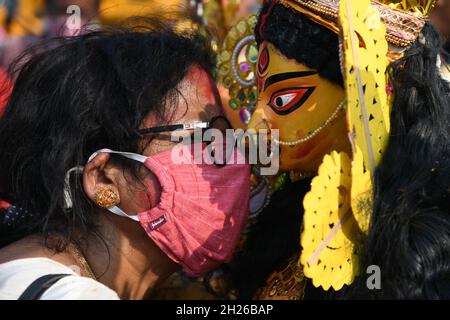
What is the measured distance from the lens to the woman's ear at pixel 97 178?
216cm

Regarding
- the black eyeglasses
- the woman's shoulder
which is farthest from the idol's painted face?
the woman's shoulder

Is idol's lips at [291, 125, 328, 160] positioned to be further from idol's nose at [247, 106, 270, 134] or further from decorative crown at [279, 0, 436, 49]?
decorative crown at [279, 0, 436, 49]

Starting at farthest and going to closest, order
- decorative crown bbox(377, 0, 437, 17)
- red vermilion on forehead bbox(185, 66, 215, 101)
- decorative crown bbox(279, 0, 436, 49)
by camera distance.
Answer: red vermilion on forehead bbox(185, 66, 215, 101) < decorative crown bbox(377, 0, 437, 17) < decorative crown bbox(279, 0, 436, 49)

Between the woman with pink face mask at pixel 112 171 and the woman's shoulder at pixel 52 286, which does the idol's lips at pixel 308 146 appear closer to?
the woman with pink face mask at pixel 112 171

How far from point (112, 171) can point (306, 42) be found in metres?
0.76

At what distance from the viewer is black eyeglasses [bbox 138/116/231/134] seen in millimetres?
2230

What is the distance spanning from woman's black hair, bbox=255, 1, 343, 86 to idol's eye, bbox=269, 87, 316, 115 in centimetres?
8

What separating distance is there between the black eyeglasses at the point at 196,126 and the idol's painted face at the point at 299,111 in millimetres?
Answer: 123

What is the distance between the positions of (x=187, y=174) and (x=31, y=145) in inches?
19.9

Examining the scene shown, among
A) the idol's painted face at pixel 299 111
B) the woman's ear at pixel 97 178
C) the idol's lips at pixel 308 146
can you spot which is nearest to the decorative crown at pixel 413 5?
the idol's painted face at pixel 299 111

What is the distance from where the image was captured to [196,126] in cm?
230

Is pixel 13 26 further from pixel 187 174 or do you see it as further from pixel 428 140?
pixel 428 140

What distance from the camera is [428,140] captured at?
1.99 metres
